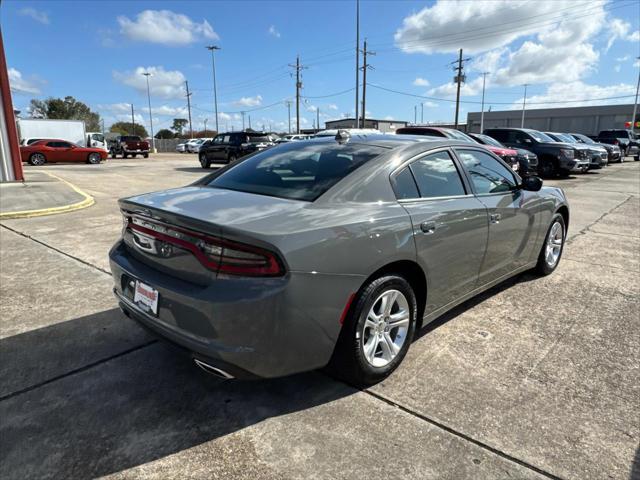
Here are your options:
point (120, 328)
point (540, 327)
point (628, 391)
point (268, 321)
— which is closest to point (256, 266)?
point (268, 321)

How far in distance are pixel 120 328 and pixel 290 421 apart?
5.88 feet

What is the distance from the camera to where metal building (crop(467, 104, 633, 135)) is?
75.5 metres

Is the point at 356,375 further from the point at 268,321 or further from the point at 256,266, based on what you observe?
the point at 256,266

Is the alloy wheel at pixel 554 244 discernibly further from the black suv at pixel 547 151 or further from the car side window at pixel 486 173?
the black suv at pixel 547 151

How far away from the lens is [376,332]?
2686 mm

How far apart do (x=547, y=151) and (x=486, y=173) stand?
13684mm

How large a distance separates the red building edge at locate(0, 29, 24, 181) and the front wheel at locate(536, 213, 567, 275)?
13177 millimetres

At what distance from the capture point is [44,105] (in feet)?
253

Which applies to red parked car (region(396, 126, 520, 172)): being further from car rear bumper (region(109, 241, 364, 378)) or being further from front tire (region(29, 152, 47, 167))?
front tire (region(29, 152, 47, 167))

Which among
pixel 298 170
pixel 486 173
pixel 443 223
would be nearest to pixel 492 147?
pixel 486 173

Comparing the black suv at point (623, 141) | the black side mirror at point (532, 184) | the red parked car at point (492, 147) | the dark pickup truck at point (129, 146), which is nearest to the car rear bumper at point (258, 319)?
the black side mirror at point (532, 184)

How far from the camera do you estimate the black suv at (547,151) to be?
50.3ft

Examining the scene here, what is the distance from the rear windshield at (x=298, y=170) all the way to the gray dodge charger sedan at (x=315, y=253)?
0.01m

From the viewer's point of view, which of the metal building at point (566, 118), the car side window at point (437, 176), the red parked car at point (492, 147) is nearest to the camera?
the car side window at point (437, 176)
